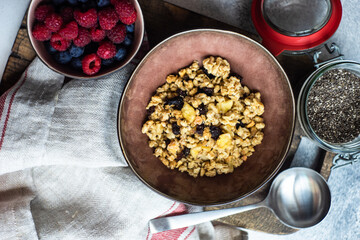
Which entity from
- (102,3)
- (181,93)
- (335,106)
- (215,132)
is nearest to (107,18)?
(102,3)

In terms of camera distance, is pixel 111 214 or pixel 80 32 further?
pixel 111 214

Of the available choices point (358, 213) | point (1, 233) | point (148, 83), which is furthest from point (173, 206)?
point (358, 213)

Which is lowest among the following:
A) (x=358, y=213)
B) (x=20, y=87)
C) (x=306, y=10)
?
(x=358, y=213)

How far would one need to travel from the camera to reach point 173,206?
35.8 inches

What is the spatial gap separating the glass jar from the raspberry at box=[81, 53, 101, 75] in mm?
512

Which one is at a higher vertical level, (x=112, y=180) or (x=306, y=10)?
(x=306, y=10)

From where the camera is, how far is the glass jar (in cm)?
80

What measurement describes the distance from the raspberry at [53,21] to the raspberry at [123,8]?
5.0 inches

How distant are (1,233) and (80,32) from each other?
1.83 ft

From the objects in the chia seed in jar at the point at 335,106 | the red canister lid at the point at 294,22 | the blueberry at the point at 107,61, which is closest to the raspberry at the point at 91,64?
the blueberry at the point at 107,61

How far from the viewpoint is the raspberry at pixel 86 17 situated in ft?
2.33

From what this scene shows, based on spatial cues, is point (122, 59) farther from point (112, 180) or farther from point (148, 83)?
point (112, 180)

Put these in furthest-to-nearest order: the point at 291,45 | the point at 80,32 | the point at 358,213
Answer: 1. the point at 358,213
2. the point at 291,45
3. the point at 80,32

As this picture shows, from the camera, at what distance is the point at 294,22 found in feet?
2.88
